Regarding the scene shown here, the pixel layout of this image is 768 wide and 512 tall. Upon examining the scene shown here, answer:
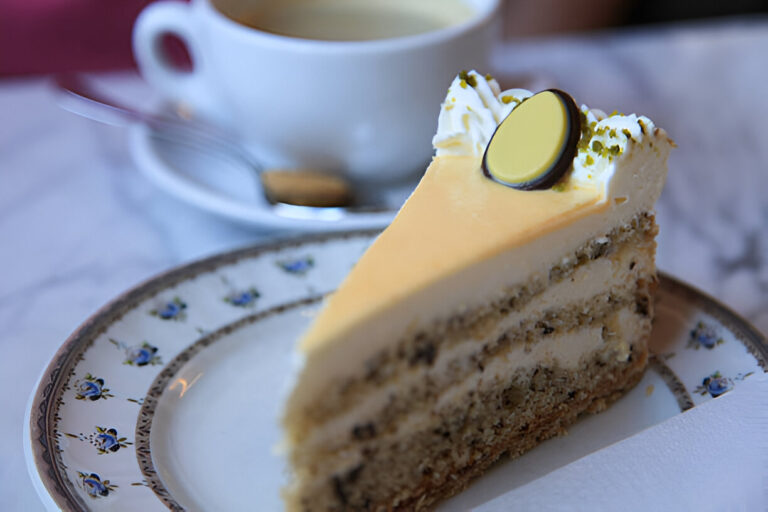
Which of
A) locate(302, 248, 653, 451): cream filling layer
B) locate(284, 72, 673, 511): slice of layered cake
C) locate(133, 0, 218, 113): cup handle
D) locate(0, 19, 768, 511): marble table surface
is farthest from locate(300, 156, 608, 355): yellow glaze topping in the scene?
locate(133, 0, 218, 113): cup handle

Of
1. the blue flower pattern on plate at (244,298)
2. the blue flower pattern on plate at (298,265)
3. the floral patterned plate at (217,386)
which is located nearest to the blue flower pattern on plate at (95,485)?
the floral patterned plate at (217,386)

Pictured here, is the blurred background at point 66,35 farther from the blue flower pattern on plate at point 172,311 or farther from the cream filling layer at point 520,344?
the cream filling layer at point 520,344

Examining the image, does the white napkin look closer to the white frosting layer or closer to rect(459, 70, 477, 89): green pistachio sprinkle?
the white frosting layer

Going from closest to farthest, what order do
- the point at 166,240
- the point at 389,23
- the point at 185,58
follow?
the point at 166,240
the point at 389,23
the point at 185,58

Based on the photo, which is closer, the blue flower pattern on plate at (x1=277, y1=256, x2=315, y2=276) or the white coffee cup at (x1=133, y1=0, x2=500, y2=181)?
the blue flower pattern on plate at (x1=277, y1=256, x2=315, y2=276)

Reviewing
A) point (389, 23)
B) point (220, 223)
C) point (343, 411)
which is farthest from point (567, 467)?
point (389, 23)

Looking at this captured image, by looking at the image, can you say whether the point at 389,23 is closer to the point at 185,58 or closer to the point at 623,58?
the point at 623,58

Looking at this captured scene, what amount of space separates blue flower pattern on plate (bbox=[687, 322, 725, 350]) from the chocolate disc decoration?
1.12 feet

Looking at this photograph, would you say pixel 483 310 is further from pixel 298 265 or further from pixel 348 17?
pixel 348 17

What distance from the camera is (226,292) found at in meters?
1.33

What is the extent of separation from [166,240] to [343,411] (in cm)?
78

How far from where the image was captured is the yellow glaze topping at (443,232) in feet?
3.04

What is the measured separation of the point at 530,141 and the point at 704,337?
0.40 metres

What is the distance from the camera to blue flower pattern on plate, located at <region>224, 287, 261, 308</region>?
1316mm
